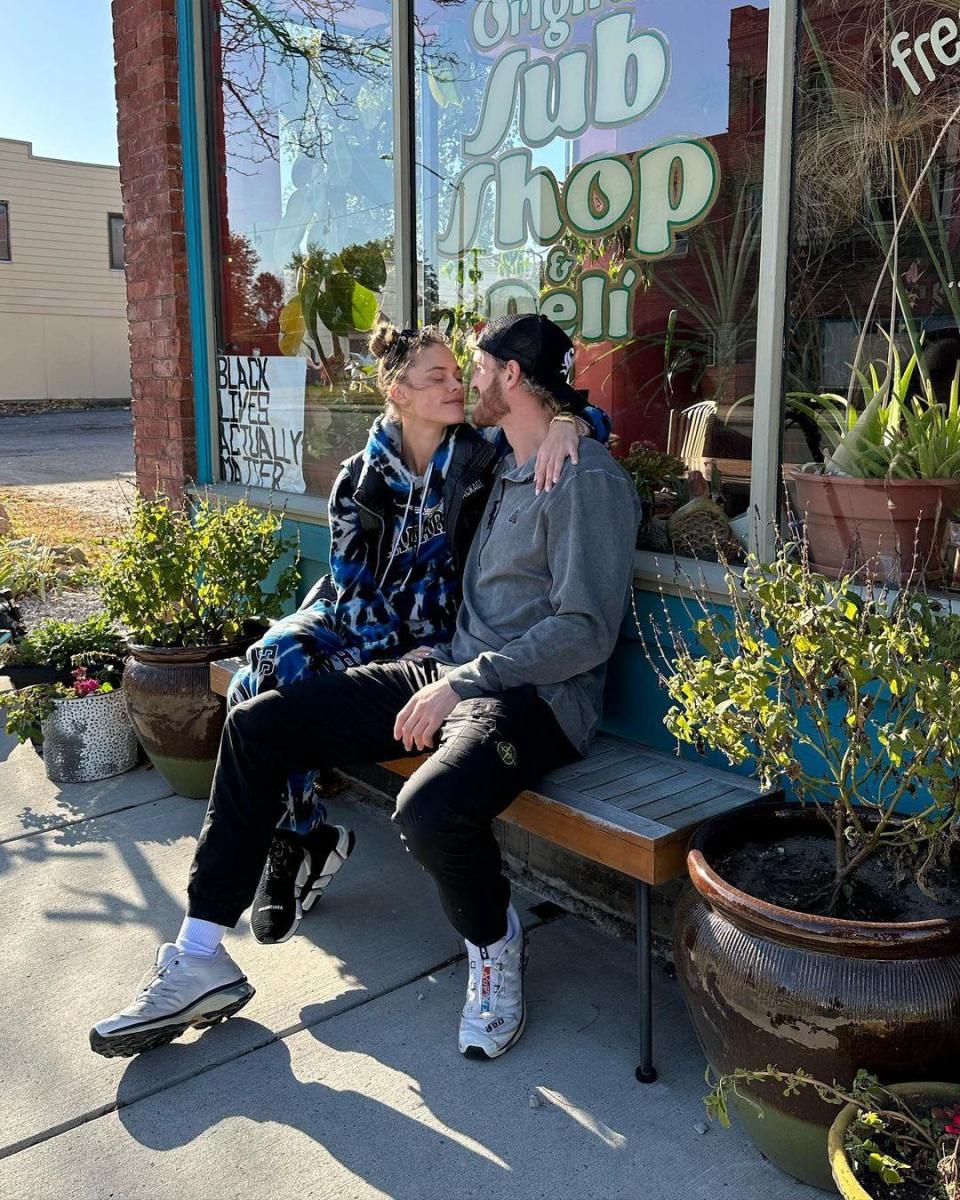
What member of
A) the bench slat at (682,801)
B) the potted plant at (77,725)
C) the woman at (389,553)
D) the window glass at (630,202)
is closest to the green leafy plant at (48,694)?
the potted plant at (77,725)

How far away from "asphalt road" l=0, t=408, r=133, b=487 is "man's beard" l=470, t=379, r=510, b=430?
11604 mm

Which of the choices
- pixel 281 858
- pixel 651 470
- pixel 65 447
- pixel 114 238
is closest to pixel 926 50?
pixel 651 470

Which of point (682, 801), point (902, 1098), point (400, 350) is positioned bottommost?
point (902, 1098)

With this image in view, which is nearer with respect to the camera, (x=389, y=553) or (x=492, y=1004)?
(x=492, y=1004)

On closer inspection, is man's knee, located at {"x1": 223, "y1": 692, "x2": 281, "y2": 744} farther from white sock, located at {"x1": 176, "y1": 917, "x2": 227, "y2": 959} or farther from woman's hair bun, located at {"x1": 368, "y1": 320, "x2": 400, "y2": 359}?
woman's hair bun, located at {"x1": 368, "y1": 320, "x2": 400, "y2": 359}

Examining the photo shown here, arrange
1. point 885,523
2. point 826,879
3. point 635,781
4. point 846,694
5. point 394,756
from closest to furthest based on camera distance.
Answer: point 846,694
point 826,879
point 885,523
point 635,781
point 394,756

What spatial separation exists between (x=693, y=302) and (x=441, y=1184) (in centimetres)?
216

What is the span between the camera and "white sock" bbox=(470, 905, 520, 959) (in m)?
2.57

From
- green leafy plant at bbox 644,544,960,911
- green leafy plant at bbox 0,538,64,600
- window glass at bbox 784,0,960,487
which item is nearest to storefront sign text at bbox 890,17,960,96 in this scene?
window glass at bbox 784,0,960,487

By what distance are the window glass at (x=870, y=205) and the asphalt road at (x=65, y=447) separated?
479 inches

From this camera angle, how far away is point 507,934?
2.60 metres

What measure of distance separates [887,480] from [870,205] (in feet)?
2.24

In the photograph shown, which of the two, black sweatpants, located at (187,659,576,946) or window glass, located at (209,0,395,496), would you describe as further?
window glass, located at (209,0,395,496)

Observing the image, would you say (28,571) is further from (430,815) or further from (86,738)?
(430,815)
